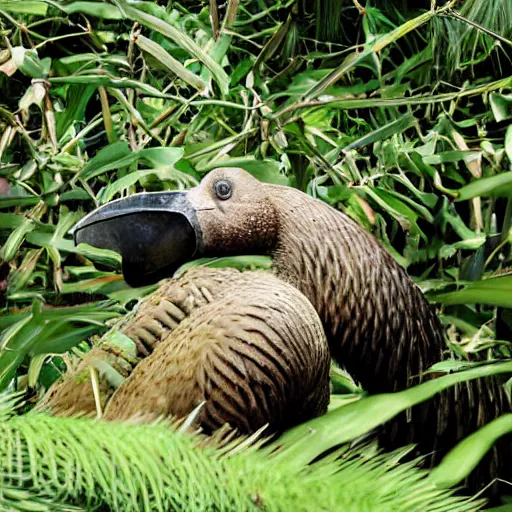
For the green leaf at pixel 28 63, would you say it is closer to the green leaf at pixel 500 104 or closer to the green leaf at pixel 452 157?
the green leaf at pixel 452 157

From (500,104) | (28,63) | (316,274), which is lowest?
(316,274)

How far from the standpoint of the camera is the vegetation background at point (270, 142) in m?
1.06

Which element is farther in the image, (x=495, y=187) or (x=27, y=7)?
(x=27, y=7)

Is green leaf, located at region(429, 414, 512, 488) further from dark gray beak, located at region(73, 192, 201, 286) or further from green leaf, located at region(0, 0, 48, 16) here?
green leaf, located at region(0, 0, 48, 16)

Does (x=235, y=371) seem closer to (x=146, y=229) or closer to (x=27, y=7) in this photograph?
(x=146, y=229)

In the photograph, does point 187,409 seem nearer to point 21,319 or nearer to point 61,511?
point 61,511

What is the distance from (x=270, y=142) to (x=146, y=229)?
581mm

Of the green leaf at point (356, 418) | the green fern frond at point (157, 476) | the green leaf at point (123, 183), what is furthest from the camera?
the green leaf at point (123, 183)

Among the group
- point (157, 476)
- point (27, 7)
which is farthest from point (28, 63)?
point (157, 476)

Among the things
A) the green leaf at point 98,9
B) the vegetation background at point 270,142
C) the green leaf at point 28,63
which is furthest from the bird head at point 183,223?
the green leaf at point 98,9

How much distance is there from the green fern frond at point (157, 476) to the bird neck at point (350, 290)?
440mm

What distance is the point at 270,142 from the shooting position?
55.4 inches

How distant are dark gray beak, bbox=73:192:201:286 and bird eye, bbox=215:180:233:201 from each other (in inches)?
1.3

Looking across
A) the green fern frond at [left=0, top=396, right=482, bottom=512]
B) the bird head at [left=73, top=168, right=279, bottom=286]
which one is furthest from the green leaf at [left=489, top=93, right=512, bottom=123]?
the green fern frond at [left=0, top=396, right=482, bottom=512]
